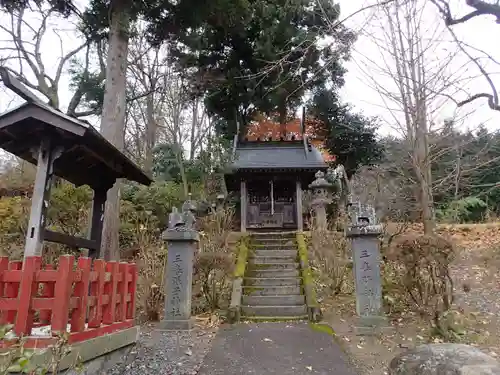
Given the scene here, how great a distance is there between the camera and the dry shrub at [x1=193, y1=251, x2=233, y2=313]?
764cm

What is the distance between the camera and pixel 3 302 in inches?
124

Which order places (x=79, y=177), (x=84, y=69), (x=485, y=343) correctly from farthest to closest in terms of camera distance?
(x=84, y=69)
(x=485, y=343)
(x=79, y=177)

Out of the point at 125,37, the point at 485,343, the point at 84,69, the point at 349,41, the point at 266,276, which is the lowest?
the point at 485,343

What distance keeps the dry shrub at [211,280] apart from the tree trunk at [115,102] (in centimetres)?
182

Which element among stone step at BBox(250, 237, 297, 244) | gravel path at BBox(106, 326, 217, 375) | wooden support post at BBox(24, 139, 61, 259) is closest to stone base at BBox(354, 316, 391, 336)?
gravel path at BBox(106, 326, 217, 375)

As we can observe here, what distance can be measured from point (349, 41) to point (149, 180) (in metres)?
3.35

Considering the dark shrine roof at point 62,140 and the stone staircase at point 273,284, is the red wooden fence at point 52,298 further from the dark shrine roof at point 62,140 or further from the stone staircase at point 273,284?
the stone staircase at point 273,284

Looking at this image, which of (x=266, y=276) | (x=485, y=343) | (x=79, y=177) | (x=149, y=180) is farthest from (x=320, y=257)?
A: (x=79, y=177)

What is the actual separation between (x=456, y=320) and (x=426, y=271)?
850 millimetres

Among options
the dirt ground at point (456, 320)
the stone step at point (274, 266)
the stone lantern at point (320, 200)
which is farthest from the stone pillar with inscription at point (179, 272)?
the stone lantern at point (320, 200)

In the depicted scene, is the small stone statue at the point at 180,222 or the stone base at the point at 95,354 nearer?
the stone base at the point at 95,354

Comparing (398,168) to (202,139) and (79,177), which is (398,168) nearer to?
(202,139)

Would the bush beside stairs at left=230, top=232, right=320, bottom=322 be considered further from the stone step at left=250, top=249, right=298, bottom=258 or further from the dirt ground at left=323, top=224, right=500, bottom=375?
the dirt ground at left=323, top=224, right=500, bottom=375

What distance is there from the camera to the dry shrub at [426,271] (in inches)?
231
